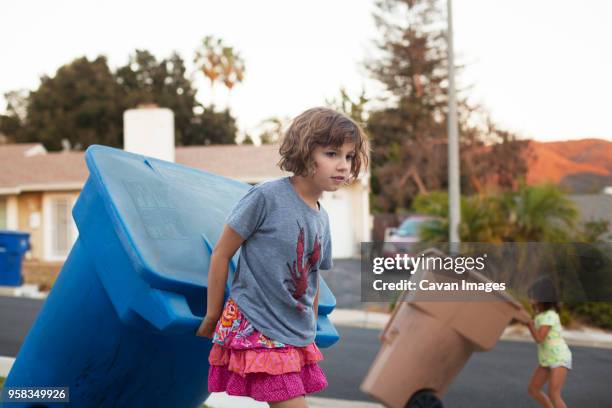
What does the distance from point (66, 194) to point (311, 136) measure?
21972mm

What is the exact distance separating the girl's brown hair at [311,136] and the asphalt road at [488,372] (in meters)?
4.00

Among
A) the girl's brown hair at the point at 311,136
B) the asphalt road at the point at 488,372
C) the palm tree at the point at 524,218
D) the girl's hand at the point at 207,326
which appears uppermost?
the girl's brown hair at the point at 311,136

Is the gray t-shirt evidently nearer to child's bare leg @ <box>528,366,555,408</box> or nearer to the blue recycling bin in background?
the blue recycling bin in background

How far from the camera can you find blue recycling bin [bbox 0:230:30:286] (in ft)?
34.9

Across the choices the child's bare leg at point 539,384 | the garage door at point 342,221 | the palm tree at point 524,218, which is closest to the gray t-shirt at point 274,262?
the child's bare leg at point 539,384

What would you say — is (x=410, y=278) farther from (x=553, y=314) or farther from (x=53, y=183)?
(x=53, y=183)

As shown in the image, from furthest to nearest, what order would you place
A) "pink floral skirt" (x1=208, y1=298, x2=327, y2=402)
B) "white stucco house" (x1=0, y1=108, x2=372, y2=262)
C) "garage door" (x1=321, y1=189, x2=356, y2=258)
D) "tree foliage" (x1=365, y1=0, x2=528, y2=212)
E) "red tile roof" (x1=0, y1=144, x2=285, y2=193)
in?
"tree foliage" (x1=365, y1=0, x2=528, y2=212)
"garage door" (x1=321, y1=189, x2=356, y2=258)
"red tile roof" (x1=0, y1=144, x2=285, y2=193)
"white stucco house" (x1=0, y1=108, x2=372, y2=262)
"pink floral skirt" (x1=208, y1=298, x2=327, y2=402)

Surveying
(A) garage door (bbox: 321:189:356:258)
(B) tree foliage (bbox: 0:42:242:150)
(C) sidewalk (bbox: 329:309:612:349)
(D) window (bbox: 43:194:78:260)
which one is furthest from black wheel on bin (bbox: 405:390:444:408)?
(B) tree foliage (bbox: 0:42:242:150)

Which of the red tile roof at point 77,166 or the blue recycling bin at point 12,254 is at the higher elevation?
the red tile roof at point 77,166

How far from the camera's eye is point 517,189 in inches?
425

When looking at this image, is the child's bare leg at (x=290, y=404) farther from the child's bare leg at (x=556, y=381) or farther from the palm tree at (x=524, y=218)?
the palm tree at (x=524, y=218)

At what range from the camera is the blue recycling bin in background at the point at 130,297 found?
2.28 m

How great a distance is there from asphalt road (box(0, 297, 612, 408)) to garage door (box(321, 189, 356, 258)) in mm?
13780

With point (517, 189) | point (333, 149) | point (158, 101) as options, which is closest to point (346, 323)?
point (517, 189)
